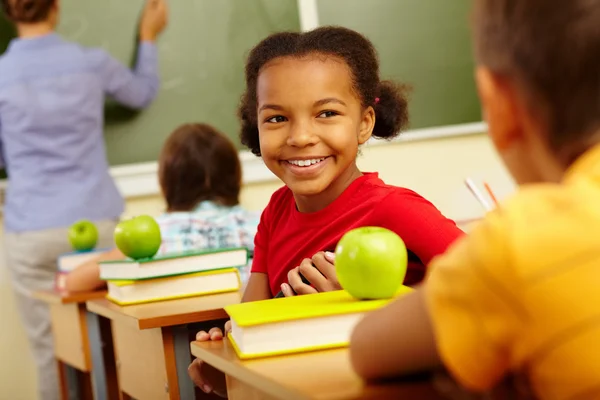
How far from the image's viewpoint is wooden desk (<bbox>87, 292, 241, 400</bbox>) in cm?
196

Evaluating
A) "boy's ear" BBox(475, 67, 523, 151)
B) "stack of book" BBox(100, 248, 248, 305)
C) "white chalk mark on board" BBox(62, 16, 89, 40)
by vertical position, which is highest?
"white chalk mark on board" BBox(62, 16, 89, 40)

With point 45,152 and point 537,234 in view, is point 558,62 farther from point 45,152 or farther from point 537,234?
point 45,152

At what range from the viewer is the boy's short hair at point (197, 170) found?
3.09 m

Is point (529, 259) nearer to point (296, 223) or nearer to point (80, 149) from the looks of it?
point (296, 223)

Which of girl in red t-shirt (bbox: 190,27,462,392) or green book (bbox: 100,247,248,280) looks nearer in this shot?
girl in red t-shirt (bbox: 190,27,462,392)

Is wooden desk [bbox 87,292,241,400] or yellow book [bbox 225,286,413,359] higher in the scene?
yellow book [bbox 225,286,413,359]

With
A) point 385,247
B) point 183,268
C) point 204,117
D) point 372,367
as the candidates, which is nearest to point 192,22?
point 204,117

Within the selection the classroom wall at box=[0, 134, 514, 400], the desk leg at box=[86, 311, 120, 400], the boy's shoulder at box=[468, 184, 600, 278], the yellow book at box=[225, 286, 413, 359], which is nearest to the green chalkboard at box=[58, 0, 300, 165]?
the classroom wall at box=[0, 134, 514, 400]

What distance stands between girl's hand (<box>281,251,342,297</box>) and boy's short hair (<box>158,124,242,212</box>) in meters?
1.56

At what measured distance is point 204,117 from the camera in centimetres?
428

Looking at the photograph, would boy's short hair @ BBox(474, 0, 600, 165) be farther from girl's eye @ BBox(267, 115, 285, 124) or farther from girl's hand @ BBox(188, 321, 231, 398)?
girl's eye @ BBox(267, 115, 285, 124)

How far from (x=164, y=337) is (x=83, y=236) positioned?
135 cm

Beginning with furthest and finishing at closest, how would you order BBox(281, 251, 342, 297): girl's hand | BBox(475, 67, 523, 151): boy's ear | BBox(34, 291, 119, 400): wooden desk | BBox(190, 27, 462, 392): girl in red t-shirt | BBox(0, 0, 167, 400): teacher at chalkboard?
BBox(0, 0, 167, 400): teacher at chalkboard
BBox(34, 291, 119, 400): wooden desk
BBox(190, 27, 462, 392): girl in red t-shirt
BBox(281, 251, 342, 297): girl's hand
BBox(475, 67, 523, 151): boy's ear

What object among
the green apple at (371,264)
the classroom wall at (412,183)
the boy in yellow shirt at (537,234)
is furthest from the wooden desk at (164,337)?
the classroom wall at (412,183)
